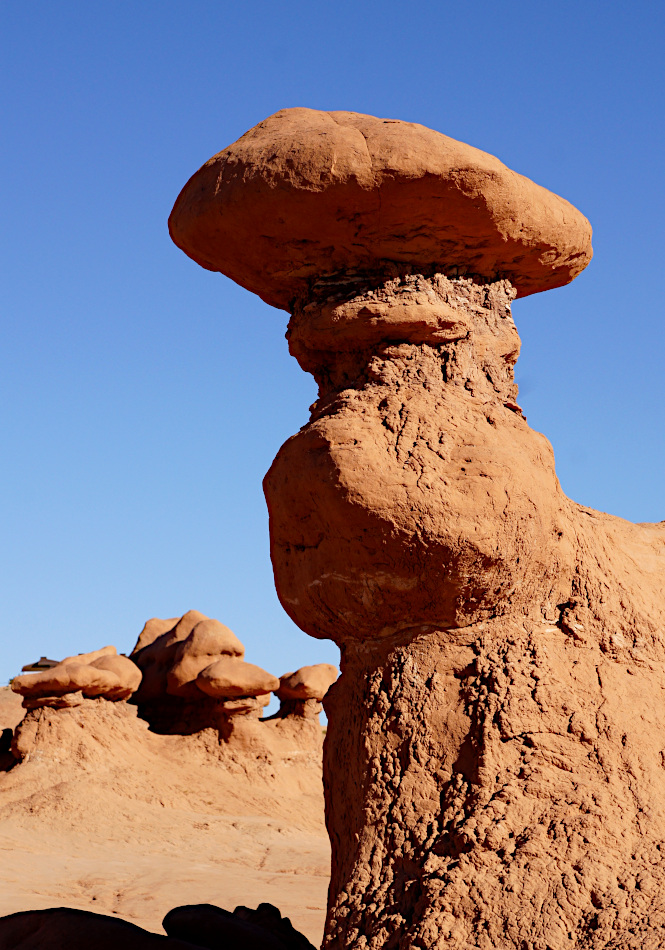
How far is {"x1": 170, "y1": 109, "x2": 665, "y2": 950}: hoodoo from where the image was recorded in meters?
3.47

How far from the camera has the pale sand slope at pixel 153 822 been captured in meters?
7.93

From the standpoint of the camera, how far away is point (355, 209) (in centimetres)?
398

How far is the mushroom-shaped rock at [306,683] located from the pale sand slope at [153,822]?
1.87ft

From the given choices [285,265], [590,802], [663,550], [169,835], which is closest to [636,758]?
[590,802]

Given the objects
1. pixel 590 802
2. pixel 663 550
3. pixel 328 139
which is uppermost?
pixel 328 139

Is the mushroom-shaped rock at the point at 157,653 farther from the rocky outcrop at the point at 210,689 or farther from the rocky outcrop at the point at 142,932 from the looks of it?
the rocky outcrop at the point at 142,932

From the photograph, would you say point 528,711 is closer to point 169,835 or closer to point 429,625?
point 429,625

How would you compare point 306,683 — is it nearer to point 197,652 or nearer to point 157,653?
point 197,652

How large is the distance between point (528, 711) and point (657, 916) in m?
0.79

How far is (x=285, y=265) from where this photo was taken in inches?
168

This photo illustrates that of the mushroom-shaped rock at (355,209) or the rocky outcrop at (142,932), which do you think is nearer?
the mushroom-shaped rock at (355,209)

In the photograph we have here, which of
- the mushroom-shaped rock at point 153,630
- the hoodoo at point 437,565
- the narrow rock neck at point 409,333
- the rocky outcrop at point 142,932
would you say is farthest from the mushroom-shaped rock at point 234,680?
the narrow rock neck at point 409,333

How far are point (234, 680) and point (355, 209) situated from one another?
9.28 m

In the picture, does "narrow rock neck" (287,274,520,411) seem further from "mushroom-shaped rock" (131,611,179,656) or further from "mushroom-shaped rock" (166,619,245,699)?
"mushroom-shaped rock" (131,611,179,656)
